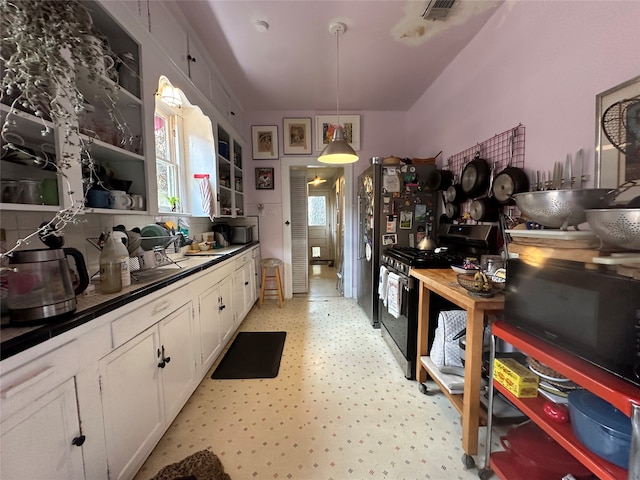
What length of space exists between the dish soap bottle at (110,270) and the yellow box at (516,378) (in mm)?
1828

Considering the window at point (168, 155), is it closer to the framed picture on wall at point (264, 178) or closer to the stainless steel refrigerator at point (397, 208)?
the framed picture on wall at point (264, 178)

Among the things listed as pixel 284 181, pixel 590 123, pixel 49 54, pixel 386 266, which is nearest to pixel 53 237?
pixel 49 54

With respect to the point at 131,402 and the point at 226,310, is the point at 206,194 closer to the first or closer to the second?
the point at 226,310

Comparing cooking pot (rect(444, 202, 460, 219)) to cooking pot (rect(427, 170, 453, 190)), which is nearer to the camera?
cooking pot (rect(444, 202, 460, 219))

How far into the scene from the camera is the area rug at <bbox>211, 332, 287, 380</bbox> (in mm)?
2027

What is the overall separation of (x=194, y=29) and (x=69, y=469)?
280cm

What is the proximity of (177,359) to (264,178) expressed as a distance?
2784 millimetres

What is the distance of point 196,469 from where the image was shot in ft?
3.97

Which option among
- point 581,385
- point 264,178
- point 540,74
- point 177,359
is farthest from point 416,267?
point 264,178

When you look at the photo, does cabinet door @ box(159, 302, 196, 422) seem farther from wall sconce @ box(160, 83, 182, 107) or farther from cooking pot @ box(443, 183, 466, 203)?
cooking pot @ box(443, 183, 466, 203)

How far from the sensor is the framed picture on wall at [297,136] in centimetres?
363

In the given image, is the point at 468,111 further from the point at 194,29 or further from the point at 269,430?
the point at 269,430

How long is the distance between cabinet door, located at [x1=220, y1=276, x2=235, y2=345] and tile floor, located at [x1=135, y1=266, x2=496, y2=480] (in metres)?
0.45

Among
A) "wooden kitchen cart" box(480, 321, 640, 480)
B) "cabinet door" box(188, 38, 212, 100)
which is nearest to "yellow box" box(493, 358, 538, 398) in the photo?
"wooden kitchen cart" box(480, 321, 640, 480)
